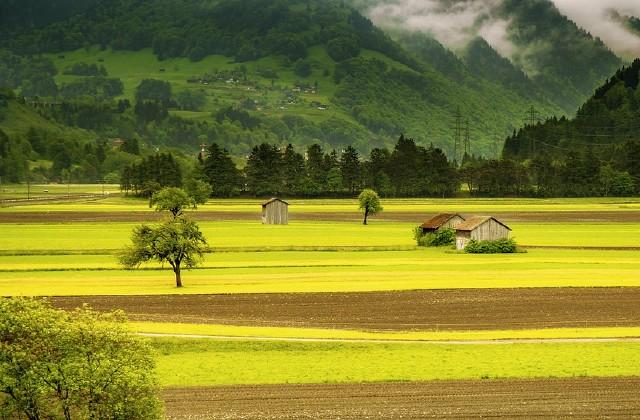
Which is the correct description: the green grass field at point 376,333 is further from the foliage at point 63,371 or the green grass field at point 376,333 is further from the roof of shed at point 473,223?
the roof of shed at point 473,223

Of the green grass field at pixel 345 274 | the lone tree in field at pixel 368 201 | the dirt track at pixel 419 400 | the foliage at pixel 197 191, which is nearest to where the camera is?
the dirt track at pixel 419 400

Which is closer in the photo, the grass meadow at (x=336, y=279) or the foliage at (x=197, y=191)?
the grass meadow at (x=336, y=279)

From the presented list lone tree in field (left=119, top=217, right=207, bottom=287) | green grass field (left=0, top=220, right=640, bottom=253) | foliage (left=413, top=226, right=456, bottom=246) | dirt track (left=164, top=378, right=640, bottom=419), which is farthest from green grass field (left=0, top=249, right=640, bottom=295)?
dirt track (left=164, top=378, right=640, bottom=419)

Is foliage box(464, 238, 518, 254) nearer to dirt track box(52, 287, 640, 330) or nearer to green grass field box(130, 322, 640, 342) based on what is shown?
dirt track box(52, 287, 640, 330)

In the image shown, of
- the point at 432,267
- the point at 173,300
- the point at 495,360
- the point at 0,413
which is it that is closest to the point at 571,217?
the point at 432,267

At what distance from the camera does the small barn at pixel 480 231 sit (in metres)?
99.9

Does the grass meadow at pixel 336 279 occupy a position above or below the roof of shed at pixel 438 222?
below

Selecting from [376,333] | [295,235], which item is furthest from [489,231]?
[376,333]

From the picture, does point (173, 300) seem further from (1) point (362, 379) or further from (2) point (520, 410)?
(2) point (520, 410)

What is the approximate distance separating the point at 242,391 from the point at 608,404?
1423cm

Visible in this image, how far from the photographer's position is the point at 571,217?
149250mm

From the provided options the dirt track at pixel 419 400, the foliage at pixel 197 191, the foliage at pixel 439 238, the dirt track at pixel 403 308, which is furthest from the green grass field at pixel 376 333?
the foliage at pixel 197 191

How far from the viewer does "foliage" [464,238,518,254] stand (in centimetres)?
9650

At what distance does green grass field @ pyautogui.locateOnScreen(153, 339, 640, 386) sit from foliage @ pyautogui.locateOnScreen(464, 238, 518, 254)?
50.2 meters
